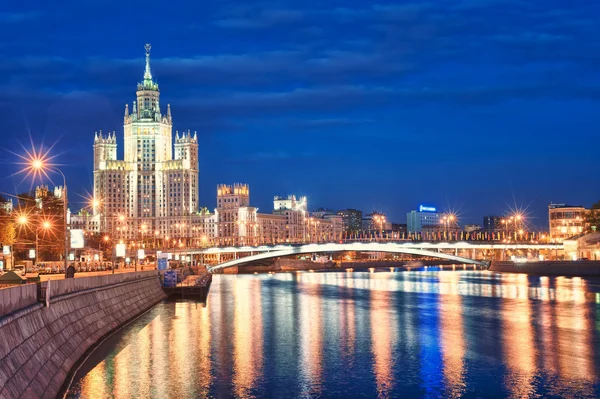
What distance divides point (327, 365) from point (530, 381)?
933 cm

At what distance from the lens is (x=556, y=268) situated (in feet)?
463

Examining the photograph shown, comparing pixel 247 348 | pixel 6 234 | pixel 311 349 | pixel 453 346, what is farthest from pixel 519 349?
pixel 6 234

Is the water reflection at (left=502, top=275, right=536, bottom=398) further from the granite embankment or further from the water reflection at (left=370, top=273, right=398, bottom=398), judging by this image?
the granite embankment

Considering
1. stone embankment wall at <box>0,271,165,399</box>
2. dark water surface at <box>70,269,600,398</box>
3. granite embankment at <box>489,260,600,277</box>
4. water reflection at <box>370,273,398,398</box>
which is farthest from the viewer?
granite embankment at <box>489,260,600,277</box>

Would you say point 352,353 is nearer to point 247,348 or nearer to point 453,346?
point 247,348

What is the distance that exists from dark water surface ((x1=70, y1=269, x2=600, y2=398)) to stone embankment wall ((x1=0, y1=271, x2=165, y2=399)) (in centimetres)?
117

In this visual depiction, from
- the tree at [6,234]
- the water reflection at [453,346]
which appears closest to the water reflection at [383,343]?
the water reflection at [453,346]

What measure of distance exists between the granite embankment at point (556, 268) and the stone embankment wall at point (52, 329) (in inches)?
3888

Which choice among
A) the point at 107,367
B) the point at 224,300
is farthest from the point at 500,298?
the point at 107,367

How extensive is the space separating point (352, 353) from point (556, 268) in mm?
109353

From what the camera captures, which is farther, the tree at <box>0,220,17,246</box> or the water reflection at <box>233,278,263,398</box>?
the tree at <box>0,220,17,246</box>

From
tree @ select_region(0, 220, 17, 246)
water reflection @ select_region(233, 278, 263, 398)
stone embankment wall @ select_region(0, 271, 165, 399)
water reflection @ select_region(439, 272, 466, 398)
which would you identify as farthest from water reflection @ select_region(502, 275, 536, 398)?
tree @ select_region(0, 220, 17, 246)

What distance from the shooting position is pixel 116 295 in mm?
50562

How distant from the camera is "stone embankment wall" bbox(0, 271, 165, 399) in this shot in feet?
70.9
